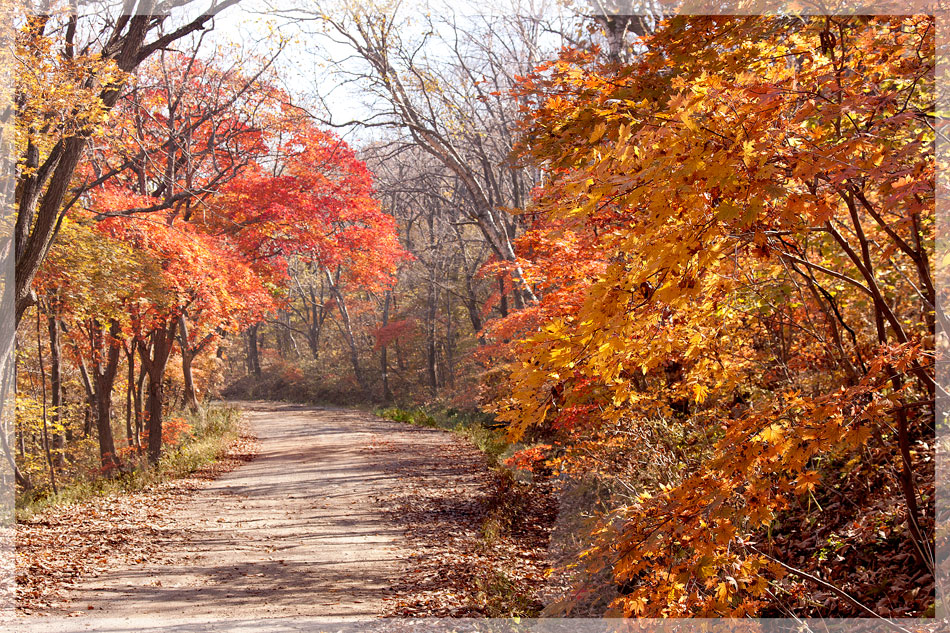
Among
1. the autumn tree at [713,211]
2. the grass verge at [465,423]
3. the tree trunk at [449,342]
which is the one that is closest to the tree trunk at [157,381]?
the grass verge at [465,423]

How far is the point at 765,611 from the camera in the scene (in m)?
4.80

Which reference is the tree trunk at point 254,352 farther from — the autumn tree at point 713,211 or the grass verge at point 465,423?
the autumn tree at point 713,211

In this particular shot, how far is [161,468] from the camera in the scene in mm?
12109

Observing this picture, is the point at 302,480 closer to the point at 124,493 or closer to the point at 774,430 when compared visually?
the point at 124,493

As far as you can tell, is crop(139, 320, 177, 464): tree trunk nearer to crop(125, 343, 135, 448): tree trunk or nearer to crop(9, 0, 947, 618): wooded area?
crop(9, 0, 947, 618): wooded area

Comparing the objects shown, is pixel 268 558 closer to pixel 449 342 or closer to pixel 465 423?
pixel 465 423

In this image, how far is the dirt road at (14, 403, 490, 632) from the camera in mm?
5879

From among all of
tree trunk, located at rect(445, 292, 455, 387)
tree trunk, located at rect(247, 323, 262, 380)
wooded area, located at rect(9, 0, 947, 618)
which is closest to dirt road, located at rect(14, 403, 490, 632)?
wooded area, located at rect(9, 0, 947, 618)

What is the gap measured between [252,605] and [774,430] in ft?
17.7

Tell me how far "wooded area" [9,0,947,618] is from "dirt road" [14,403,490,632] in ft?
7.12

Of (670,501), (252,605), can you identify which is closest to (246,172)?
(252,605)

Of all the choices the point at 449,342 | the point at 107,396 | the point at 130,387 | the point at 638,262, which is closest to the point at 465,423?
the point at 130,387

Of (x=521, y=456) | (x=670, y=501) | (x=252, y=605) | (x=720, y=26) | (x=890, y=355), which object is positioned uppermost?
(x=720, y=26)

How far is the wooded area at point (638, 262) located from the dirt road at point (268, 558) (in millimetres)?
2171
